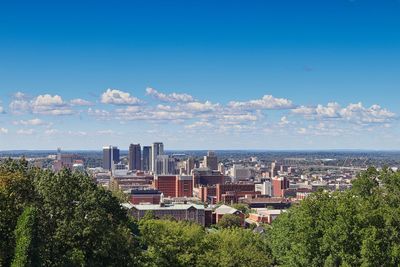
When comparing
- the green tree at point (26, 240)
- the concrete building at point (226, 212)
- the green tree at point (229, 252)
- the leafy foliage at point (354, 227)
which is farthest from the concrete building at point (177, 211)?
the green tree at point (26, 240)

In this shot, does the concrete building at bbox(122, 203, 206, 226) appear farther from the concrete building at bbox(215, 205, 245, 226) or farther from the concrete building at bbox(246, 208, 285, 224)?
the concrete building at bbox(246, 208, 285, 224)

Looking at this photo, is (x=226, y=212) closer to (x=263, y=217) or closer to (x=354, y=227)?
(x=263, y=217)

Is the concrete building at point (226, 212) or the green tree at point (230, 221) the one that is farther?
the concrete building at point (226, 212)

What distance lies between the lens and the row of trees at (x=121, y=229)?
107ft

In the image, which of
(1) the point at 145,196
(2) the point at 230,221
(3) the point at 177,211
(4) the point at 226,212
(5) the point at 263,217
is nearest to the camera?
(2) the point at 230,221

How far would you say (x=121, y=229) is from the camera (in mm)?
38125

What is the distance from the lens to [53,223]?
1390 inches

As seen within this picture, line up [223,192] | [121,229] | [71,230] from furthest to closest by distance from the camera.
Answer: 1. [223,192]
2. [121,229]
3. [71,230]

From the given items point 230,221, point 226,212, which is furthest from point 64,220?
point 226,212

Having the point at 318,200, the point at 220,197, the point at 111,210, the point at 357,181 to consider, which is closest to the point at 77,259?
the point at 111,210

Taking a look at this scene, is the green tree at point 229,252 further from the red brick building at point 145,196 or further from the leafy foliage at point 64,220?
the red brick building at point 145,196

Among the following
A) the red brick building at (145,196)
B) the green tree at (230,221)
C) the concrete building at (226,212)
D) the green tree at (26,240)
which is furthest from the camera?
the red brick building at (145,196)

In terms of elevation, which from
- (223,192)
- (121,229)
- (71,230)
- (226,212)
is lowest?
(226,212)

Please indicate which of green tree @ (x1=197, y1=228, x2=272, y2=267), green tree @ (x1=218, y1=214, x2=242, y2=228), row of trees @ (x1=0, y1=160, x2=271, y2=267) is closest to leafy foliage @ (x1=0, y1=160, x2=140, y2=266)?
row of trees @ (x1=0, y1=160, x2=271, y2=267)
